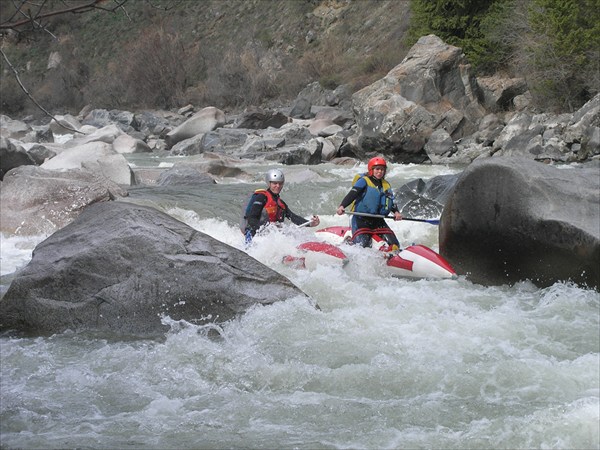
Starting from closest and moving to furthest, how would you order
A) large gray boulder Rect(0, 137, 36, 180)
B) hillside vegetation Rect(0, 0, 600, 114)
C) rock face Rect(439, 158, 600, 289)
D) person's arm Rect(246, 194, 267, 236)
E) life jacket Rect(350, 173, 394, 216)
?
rock face Rect(439, 158, 600, 289) → person's arm Rect(246, 194, 267, 236) → life jacket Rect(350, 173, 394, 216) → large gray boulder Rect(0, 137, 36, 180) → hillside vegetation Rect(0, 0, 600, 114)

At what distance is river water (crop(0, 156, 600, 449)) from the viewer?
13.0ft

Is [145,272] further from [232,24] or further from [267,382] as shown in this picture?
[232,24]

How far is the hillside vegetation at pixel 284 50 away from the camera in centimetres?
1914

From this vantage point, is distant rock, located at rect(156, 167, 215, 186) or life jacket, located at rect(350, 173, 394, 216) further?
distant rock, located at rect(156, 167, 215, 186)

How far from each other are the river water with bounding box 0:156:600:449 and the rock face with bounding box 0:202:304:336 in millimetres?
147

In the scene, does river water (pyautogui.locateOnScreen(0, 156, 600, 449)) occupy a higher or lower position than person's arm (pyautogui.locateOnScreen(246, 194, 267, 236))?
higher

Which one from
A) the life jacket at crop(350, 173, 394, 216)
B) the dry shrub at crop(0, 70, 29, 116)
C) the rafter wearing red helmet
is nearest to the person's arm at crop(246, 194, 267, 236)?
the rafter wearing red helmet

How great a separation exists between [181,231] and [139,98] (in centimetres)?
3277

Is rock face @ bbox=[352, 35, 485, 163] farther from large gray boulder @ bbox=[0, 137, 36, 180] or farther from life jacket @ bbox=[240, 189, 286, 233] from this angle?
life jacket @ bbox=[240, 189, 286, 233]

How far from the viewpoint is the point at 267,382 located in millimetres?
4691

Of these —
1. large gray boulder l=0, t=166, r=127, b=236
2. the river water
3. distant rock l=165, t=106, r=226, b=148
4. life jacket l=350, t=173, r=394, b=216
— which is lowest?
distant rock l=165, t=106, r=226, b=148

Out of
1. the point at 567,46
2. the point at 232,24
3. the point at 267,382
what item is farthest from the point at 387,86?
the point at 232,24

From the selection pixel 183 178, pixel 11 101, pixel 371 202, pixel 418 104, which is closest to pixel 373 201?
pixel 371 202

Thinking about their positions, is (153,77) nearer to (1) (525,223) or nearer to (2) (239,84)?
(2) (239,84)
